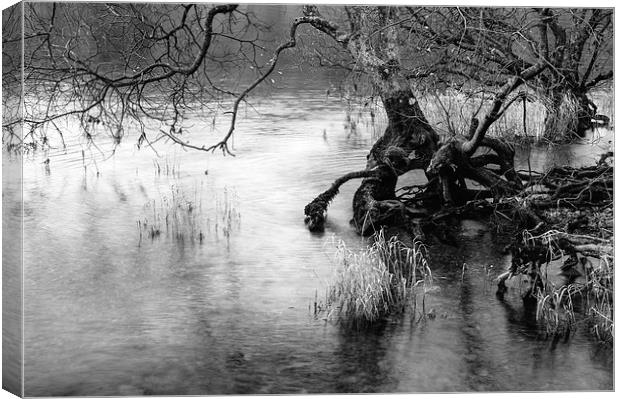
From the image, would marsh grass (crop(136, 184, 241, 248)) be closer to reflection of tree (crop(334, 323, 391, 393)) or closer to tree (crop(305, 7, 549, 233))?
tree (crop(305, 7, 549, 233))

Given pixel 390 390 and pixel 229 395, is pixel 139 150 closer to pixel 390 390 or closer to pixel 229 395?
pixel 229 395

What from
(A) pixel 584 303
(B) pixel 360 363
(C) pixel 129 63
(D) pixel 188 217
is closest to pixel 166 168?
(D) pixel 188 217

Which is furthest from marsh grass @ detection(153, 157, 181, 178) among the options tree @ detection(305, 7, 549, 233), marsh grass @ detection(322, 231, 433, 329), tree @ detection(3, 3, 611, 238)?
marsh grass @ detection(322, 231, 433, 329)

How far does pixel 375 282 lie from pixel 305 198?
0.57 metres

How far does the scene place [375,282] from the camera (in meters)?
5.53

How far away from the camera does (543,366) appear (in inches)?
213

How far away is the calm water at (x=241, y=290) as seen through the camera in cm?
527

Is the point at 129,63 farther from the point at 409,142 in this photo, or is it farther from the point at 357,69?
the point at 409,142


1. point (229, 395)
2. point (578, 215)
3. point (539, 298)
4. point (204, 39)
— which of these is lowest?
point (229, 395)

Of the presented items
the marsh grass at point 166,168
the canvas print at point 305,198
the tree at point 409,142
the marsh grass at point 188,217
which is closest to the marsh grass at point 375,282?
the canvas print at point 305,198

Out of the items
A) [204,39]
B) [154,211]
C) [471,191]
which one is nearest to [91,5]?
[204,39]

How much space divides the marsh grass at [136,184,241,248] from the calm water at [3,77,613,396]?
10mm

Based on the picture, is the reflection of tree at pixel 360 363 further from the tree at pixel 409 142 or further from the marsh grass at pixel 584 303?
the marsh grass at pixel 584 303

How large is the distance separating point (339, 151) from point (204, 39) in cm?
90
